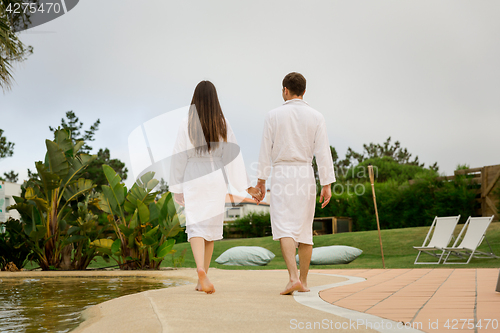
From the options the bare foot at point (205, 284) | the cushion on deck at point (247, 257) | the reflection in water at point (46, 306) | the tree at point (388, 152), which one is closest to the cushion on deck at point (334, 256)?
the cushion on deck at point (247, 257)

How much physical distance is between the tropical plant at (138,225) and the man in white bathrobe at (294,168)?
441cm

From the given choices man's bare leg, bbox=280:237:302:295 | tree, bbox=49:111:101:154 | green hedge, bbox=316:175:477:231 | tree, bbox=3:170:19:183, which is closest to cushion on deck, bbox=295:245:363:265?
man's bare leg, bbox=280:237:302:295

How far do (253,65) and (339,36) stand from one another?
5.01 metres

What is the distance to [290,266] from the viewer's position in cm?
355

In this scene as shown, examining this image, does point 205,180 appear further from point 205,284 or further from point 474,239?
point 474,239

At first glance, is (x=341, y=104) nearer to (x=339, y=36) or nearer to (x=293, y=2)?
(x=339, y=36)

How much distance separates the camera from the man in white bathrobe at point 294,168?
3.77 meters

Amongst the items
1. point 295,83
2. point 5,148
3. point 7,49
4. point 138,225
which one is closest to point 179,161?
point 295,83

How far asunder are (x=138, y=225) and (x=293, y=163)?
196 inches

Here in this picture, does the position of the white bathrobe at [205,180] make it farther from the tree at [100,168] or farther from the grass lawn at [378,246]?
the tree at [100,168]

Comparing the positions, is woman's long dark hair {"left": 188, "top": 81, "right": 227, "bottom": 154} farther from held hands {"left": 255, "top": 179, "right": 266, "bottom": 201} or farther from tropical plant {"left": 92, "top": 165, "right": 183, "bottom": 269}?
tropical plant {"left": 92, "top": 165, "right": 183, "bottom": 269}

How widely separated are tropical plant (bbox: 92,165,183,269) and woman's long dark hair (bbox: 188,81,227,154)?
4137 millimetres

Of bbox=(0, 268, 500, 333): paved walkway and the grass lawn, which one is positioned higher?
bbox=(0, 268, 500, 333): paved walkway

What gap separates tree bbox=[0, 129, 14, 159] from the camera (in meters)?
32.8
